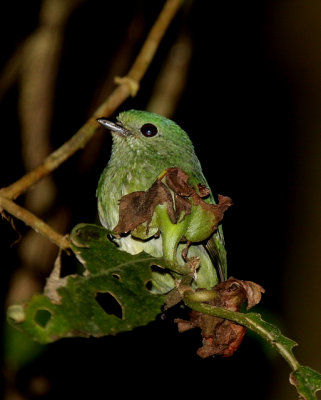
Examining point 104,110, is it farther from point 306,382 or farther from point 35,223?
point 306,382

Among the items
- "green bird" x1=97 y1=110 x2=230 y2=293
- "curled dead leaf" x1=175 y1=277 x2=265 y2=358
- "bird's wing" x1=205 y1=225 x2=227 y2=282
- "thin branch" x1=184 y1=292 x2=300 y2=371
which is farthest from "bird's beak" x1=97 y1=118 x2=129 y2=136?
"thin branch" x1=184 y1=292 x2=300 y2=371

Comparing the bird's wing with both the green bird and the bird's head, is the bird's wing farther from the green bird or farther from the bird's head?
the bird's head

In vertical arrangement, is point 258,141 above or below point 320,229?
above

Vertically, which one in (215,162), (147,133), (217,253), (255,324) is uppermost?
(147,133)

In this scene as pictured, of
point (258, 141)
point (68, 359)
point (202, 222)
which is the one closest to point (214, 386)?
point (68, 359)

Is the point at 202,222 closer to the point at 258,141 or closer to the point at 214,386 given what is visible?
the point at 214,386

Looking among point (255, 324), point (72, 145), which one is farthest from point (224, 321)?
point (72, 145)

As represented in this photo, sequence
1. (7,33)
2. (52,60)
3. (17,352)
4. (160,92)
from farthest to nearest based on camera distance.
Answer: (7,33) → (160,92) → (52,60) → (17,352)
